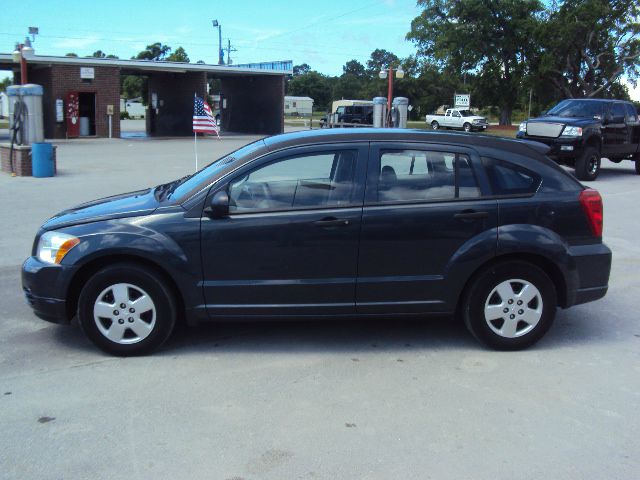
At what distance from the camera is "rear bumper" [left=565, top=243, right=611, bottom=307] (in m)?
5.01

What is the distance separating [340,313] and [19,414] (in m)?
2.28

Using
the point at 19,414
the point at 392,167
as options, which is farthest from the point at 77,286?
the point at 392,167

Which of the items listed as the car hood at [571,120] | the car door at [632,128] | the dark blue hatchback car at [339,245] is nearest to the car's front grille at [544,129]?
the car hood at [571,120]

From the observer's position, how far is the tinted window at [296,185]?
481cm

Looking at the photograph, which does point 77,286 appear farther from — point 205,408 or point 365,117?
point 365,117

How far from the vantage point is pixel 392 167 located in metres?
4.92

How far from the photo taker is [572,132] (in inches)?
623

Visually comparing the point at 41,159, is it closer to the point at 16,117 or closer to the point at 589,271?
the point at 16,117

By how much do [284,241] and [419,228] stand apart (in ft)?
3.35

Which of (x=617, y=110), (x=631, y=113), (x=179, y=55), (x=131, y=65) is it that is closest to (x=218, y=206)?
(x=617, y=110)

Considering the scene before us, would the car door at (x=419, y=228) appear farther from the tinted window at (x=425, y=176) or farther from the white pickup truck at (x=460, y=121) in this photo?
the white pickup truck at (x=460, y=121)

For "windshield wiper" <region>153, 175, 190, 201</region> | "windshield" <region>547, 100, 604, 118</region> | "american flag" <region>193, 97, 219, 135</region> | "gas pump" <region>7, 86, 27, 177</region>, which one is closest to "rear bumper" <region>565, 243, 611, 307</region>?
"windshield wiper" <region>153, 175, 190, 201</region>

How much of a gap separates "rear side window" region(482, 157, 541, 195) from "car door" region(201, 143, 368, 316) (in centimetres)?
101

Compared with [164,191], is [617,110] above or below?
above
